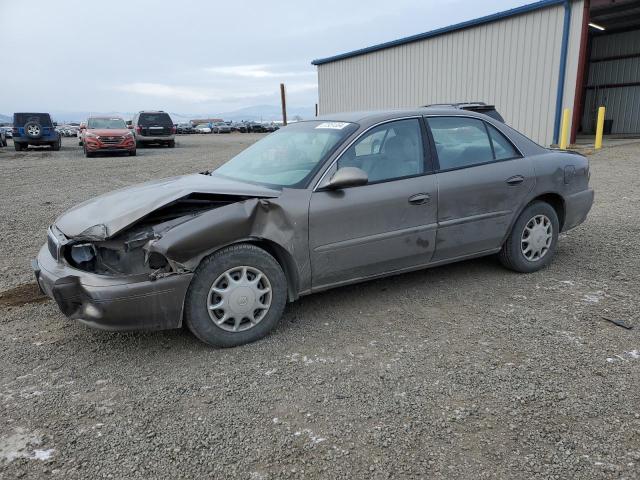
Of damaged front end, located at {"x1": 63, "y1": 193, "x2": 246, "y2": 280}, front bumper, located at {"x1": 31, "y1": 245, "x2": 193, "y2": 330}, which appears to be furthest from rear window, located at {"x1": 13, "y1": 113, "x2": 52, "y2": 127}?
front bumper, located at {"x1": 31, "y1": 245, "x2": 193, "y2": 330}

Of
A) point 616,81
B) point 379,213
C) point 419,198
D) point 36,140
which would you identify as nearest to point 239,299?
point 379,213

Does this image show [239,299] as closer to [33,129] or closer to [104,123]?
[104,123]

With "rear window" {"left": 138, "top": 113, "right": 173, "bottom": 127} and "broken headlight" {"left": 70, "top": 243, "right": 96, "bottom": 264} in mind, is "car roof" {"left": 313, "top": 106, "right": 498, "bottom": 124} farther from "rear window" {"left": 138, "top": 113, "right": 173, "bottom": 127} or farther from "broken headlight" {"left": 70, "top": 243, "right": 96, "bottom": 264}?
"rear window" {"left": 138, "top": 113, "right": 173, "bottom": 127}

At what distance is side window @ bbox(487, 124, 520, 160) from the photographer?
4426 mm

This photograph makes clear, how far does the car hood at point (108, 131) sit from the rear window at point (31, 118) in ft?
14.3

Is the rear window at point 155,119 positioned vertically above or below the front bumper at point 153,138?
above

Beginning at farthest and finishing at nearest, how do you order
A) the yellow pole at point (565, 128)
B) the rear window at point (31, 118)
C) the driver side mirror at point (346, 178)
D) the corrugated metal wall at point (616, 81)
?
the corrugated metal wall at point (616, 81)
the rear window at point (31, 118)
the yellow pole at point (565, 128)
the driver side mirror at point (346, 178)

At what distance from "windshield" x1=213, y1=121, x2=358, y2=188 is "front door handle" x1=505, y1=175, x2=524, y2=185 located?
1460 mm

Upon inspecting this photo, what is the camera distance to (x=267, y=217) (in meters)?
3.34

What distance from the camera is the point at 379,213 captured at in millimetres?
3709

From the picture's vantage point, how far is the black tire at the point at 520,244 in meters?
4.50

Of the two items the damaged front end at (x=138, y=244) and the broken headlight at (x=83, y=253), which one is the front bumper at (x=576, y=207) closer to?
the damaged front end at (x=138, y=244)

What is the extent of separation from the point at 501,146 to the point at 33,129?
2275 centimetres

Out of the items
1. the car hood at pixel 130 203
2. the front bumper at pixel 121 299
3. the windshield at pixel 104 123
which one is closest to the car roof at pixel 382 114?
the car hood at pixel 130 203
